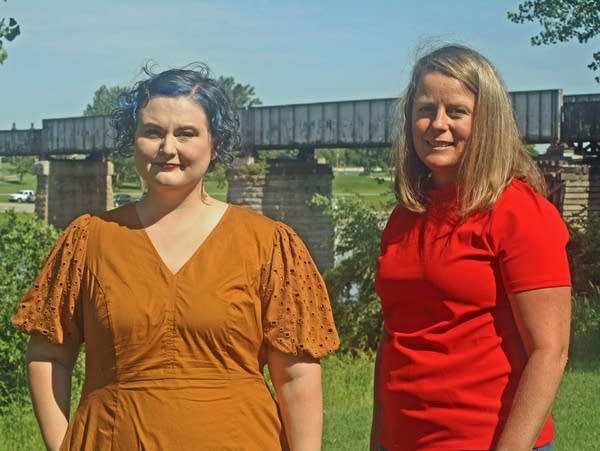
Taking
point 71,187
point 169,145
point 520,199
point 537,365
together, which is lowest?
point 71,187

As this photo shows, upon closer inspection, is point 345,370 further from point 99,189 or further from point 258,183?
point 99,189

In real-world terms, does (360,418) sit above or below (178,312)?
below

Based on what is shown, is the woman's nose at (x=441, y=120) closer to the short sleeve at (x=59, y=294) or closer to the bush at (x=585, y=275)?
the short sleeve at (x=59, y=294)

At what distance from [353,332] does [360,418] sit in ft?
22.0

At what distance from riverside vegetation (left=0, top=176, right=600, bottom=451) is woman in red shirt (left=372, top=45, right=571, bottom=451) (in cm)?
426

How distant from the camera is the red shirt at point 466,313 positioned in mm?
2553

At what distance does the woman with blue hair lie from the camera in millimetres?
2609

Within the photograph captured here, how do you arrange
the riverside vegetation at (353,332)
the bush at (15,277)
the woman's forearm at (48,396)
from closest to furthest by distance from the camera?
1. the woman's forearm at (48,396)
2. the riverside vegetation at (353,332)
3. the bush at (15,277)

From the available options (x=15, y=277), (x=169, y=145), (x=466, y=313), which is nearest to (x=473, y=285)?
(x=466, y=313)

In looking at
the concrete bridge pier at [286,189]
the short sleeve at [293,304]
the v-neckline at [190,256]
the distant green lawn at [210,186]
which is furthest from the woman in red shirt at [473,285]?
the distant green lawn at [210,186]

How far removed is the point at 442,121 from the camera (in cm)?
271

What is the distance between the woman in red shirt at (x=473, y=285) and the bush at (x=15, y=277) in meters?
6.54

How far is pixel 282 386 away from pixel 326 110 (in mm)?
27562

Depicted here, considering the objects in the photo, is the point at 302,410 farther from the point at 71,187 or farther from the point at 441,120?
the point at 71,187
